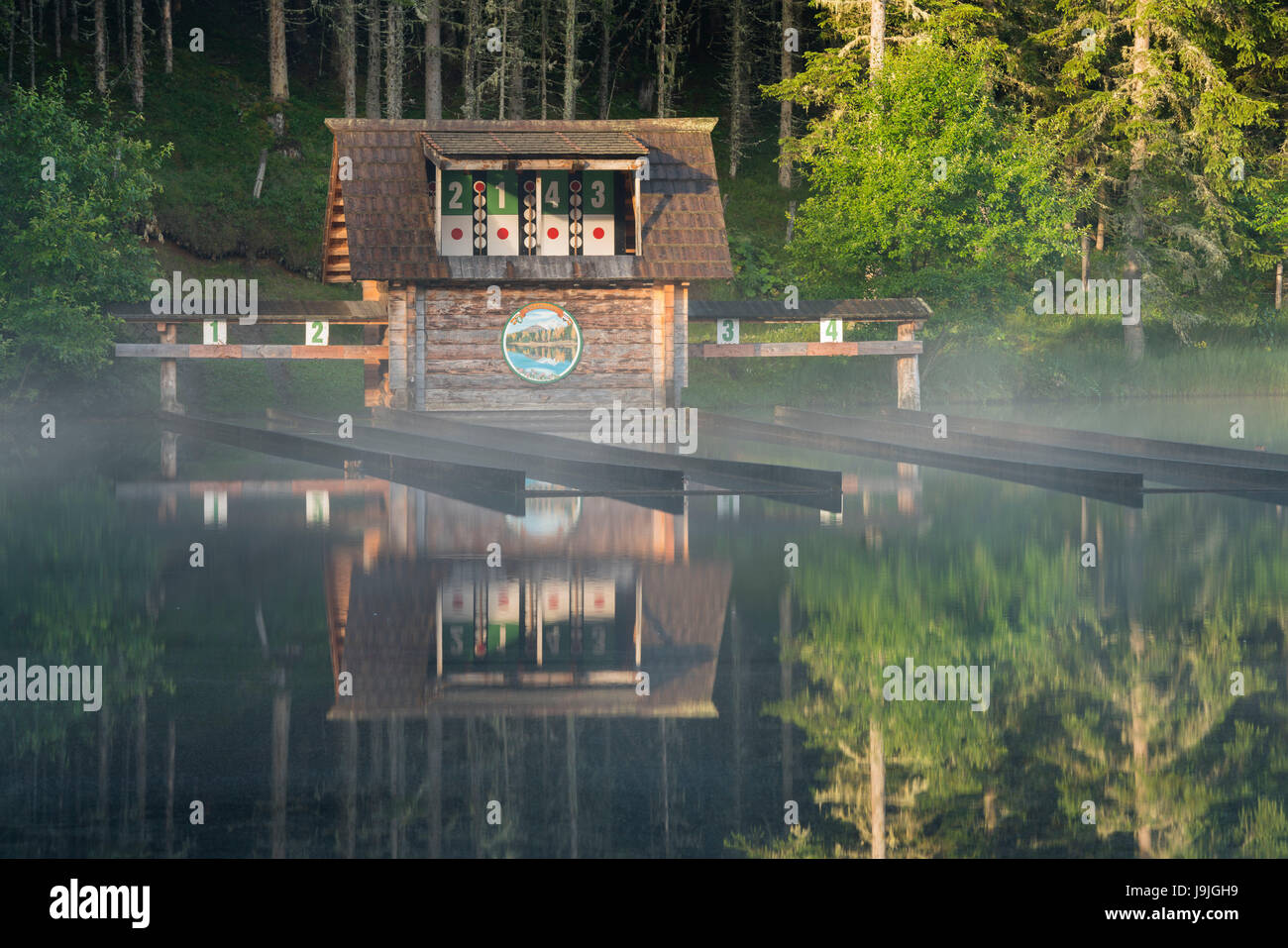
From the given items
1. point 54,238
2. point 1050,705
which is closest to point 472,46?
point 54,238

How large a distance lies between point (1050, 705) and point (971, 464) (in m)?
14.3

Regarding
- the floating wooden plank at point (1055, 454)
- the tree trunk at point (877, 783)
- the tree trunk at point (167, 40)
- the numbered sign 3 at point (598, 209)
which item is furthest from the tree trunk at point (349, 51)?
the tree trunk at point (877, 783)

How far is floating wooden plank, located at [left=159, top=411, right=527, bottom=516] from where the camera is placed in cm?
2003

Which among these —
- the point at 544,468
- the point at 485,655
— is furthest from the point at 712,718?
the point at 544,468

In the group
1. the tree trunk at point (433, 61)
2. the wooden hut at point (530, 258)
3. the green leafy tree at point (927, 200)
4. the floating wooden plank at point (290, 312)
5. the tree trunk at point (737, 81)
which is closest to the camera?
the wooden hut at point (530, 258)

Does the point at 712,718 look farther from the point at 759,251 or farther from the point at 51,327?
the point at 759,251

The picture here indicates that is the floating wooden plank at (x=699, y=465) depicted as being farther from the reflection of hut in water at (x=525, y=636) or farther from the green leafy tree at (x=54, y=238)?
the green leafy tree at (x=54, y=238)

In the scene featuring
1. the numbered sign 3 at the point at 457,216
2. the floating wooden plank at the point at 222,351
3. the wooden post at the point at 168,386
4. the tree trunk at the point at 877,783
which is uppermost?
the numbered sign 3 at the point at 457,216

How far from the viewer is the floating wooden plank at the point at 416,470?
2003 cm

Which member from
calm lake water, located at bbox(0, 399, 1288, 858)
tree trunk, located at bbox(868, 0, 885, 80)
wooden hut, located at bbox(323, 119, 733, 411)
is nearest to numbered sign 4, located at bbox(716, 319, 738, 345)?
wooden hut, located at bbox(323, 119, 733, 411)

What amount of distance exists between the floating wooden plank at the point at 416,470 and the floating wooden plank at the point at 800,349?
11.0 metres

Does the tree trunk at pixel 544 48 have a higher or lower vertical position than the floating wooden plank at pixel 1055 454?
higher

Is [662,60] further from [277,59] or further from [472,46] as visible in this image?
[277,59]

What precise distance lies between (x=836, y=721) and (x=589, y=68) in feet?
214
